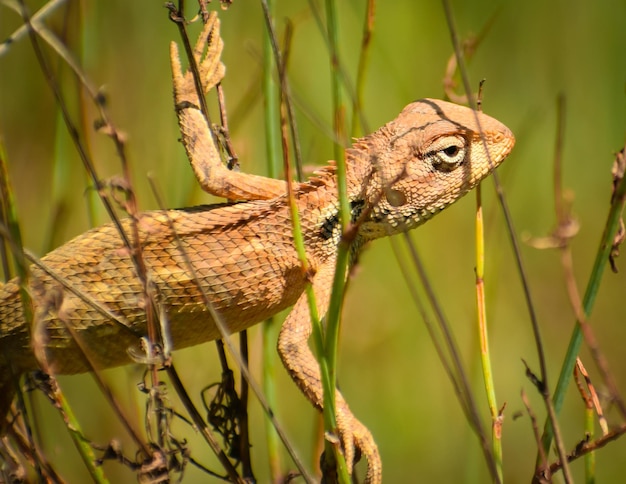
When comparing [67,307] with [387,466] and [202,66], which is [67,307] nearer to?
[202,66]

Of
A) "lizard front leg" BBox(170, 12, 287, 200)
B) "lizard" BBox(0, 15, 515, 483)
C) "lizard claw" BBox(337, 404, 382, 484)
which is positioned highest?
"lizard front leg" BBox(170, 12, 287, 200)

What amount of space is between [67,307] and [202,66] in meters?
1.04

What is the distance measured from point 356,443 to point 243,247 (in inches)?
30.9

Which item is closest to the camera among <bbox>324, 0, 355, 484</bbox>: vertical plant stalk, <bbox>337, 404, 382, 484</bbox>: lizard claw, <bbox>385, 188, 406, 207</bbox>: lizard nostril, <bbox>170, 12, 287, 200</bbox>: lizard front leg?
<bbox>324, 0, 355, 484</bbox>: vertical plant stalk

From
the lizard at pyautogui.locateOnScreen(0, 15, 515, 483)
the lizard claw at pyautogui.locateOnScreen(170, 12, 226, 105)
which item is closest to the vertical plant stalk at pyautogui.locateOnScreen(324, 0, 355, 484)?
the lizard at pyautogui.locateOnScreen(0, 15, 515, 483)

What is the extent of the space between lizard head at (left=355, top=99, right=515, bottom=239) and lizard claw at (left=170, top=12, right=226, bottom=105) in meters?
0.62

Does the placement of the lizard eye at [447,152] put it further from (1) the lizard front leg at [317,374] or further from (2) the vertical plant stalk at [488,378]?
(2) the vertical plant stalk at [488,378]

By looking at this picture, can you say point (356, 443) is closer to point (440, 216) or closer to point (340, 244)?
point (340, 244)

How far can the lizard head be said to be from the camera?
3070 millimetres

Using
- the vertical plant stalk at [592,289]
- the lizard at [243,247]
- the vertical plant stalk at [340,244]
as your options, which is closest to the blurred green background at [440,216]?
the lizard at [243,247]

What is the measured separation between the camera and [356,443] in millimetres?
2775

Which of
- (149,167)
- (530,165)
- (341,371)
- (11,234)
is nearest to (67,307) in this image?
(11,234)

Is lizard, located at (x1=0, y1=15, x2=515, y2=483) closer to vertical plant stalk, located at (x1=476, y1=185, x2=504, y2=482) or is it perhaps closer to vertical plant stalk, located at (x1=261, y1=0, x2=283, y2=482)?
vertical plant stalk, located at (x1=261, y1=0, x2=283, y2=482)

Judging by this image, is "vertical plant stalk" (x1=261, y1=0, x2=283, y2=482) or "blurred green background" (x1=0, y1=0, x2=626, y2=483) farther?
"blurred green background" (x1=0, y1=0, x2=626, y2=483)
